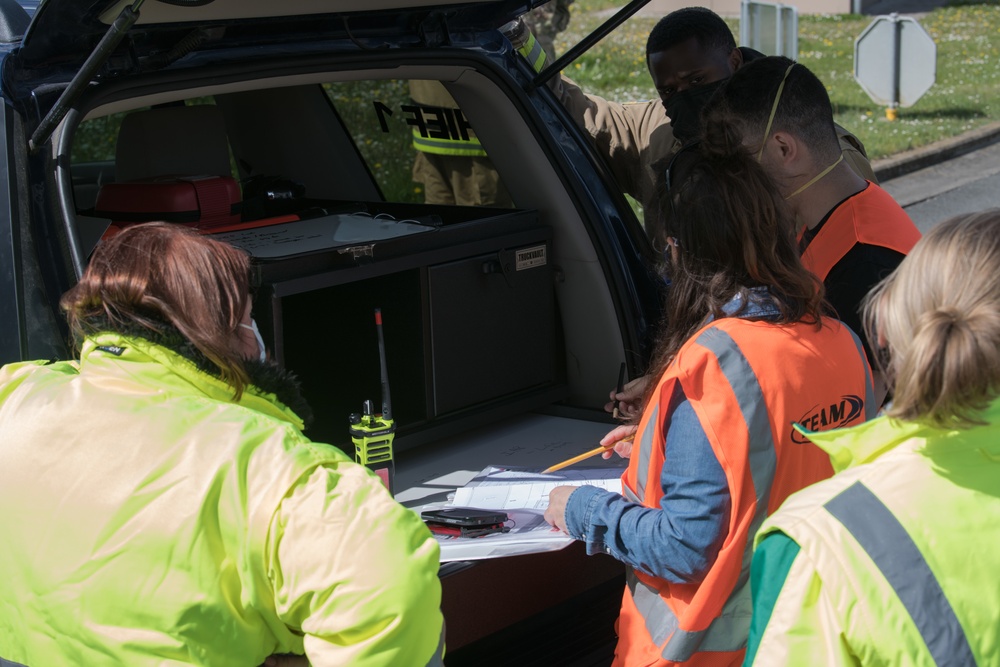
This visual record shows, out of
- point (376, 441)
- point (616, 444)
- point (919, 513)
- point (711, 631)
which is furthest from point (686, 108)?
point (919, 513)

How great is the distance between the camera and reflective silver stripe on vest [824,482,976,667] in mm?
1323

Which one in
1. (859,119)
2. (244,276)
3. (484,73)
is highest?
(484,73)

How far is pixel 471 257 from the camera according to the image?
2781 millimetres

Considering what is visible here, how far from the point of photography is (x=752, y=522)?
6.11 ft

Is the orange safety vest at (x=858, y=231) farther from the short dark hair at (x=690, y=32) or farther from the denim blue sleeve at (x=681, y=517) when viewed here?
the short dark hair at (x=690, y=32)

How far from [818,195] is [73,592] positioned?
6.01ft

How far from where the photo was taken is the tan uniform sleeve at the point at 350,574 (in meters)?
1.47

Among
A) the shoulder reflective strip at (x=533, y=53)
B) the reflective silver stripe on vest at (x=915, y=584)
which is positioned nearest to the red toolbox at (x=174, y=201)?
the shoulder reflective strip at (x=533, y=53)

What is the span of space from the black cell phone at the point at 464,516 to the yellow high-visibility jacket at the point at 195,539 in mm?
634

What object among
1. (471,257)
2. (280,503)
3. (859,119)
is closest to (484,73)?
(471,257)

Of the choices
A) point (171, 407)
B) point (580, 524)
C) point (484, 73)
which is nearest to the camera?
point (171, 407)

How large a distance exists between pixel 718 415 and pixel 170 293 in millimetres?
842

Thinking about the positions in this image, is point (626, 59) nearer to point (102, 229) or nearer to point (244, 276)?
point (102, 229)

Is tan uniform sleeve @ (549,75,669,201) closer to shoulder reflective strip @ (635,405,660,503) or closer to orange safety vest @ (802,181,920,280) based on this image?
orange safety vest @ (802,181,920,280)
